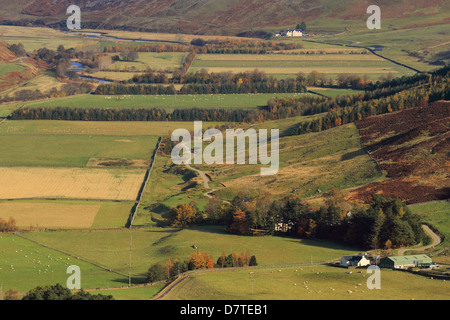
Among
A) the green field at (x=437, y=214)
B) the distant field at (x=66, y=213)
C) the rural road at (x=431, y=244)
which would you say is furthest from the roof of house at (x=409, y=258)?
the distant field at (x=66, y=213)

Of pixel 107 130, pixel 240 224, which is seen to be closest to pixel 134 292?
pixel 240 224

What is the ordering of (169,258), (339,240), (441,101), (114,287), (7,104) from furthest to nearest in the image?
(7,104) < (441,101) < (339,240) < (169,258) < (114,287)

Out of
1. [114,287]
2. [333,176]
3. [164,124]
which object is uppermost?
[164,124]

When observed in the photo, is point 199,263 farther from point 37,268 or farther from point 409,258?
point 409,258

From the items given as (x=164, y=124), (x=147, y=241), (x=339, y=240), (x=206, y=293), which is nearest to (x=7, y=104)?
(x=164, y=124)

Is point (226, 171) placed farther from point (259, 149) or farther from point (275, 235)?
point (275, 235)

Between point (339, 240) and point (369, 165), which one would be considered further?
point (369, 165)

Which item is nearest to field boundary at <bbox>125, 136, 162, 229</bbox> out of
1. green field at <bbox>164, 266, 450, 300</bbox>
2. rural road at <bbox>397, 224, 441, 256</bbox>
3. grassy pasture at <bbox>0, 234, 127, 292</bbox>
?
grassy pasture at <bbox>0, 234, 127, 292</bbox>

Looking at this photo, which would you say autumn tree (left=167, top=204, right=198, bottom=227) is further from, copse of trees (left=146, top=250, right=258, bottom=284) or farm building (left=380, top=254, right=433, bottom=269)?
farm building (left=380, top=254, right=433, bottom=269)

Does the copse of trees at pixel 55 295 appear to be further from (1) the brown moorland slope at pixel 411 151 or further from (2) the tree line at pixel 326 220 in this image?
(1) the brown moorland slope at pixel 411 151
